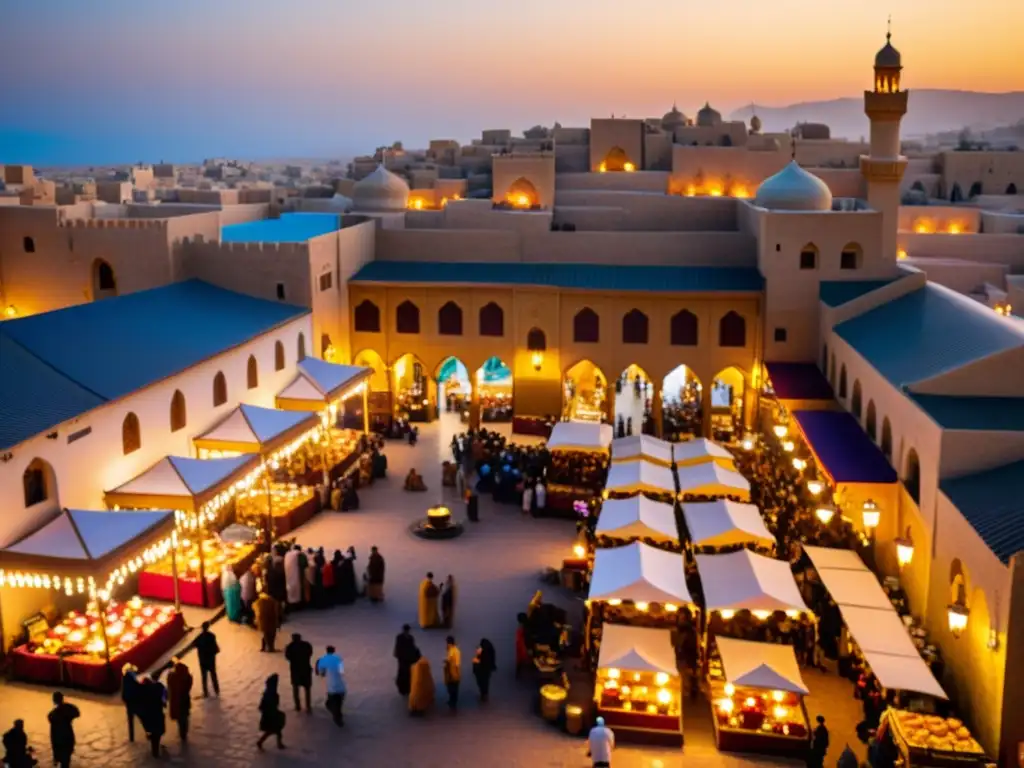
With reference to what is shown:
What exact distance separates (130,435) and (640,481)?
9.98 metres

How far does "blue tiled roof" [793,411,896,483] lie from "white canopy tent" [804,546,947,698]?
166 cm

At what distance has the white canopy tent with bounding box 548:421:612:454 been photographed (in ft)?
77.1

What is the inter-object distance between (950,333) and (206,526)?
1563 cm

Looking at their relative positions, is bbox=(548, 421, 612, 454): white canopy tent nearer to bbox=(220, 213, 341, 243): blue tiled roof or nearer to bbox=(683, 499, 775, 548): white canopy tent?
bbox=(683, 499, 775, 548): white canopy tent

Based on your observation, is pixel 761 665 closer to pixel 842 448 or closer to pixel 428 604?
pixel 428 604

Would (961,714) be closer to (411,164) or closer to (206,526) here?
(206,526)

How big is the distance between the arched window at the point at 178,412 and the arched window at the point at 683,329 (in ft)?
48.3

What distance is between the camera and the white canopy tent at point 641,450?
72.7 feet

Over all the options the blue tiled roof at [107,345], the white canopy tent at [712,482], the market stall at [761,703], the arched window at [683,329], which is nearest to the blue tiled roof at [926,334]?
the white canopy tent at [712,482]

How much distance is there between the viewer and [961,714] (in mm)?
13953

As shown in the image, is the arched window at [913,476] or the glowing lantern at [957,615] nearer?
the glowing lantern at [957,615]

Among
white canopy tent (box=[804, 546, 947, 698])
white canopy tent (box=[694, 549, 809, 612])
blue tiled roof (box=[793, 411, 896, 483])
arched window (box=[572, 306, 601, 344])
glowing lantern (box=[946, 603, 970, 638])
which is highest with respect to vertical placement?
arched window (box=[572, 306, 601, 344])

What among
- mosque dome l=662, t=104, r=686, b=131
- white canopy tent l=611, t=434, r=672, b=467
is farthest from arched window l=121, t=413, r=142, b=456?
mosque dome l=662, t=104, r=686, b=131

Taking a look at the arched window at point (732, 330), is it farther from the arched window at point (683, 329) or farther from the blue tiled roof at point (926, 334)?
the blue tiled roof at point (926, 334)
